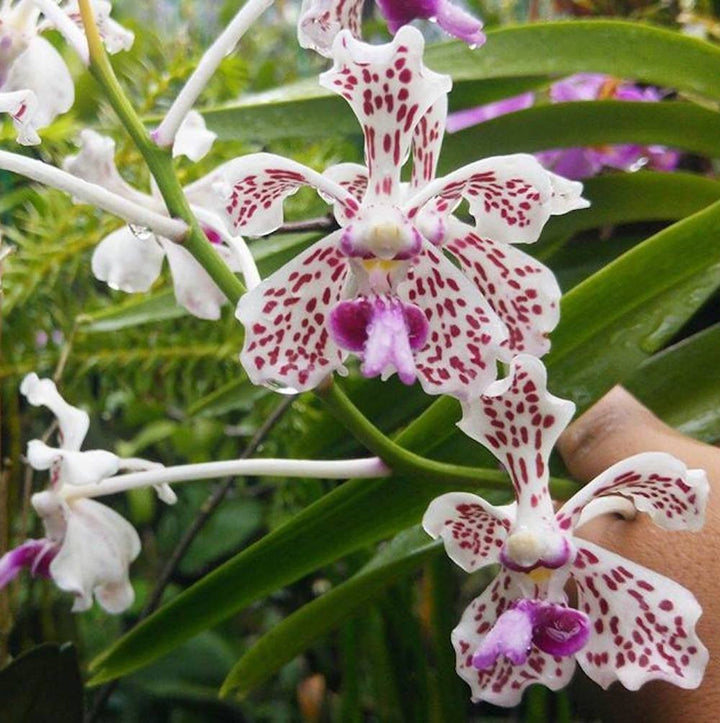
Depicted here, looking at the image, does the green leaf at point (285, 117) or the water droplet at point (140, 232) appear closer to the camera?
the water droplet at point (140, 232)

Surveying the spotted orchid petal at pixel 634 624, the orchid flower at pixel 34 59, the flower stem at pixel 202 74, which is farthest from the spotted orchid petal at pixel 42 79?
the spotted orchid petal at pixel 634 624

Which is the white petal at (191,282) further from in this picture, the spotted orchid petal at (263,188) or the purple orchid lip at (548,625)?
the purple orchid lip at (548,625)

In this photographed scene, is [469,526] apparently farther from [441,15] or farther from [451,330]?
[441,15]

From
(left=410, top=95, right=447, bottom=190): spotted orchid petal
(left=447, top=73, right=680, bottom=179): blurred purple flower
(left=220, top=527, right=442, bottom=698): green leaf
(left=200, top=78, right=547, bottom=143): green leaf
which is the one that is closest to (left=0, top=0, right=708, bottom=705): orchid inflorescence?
(left=410, top=95, right=447, bottom=190): spotted orchid petal

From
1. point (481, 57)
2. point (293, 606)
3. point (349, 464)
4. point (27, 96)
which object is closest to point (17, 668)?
point (349, 464)

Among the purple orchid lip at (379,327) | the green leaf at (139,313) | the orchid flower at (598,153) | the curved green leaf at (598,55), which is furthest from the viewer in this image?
the orchid flower at (598,153)

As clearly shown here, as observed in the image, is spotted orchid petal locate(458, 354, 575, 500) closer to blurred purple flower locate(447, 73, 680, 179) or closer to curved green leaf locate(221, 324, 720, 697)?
curved green leaf locate(221, 324, 720, 697)
